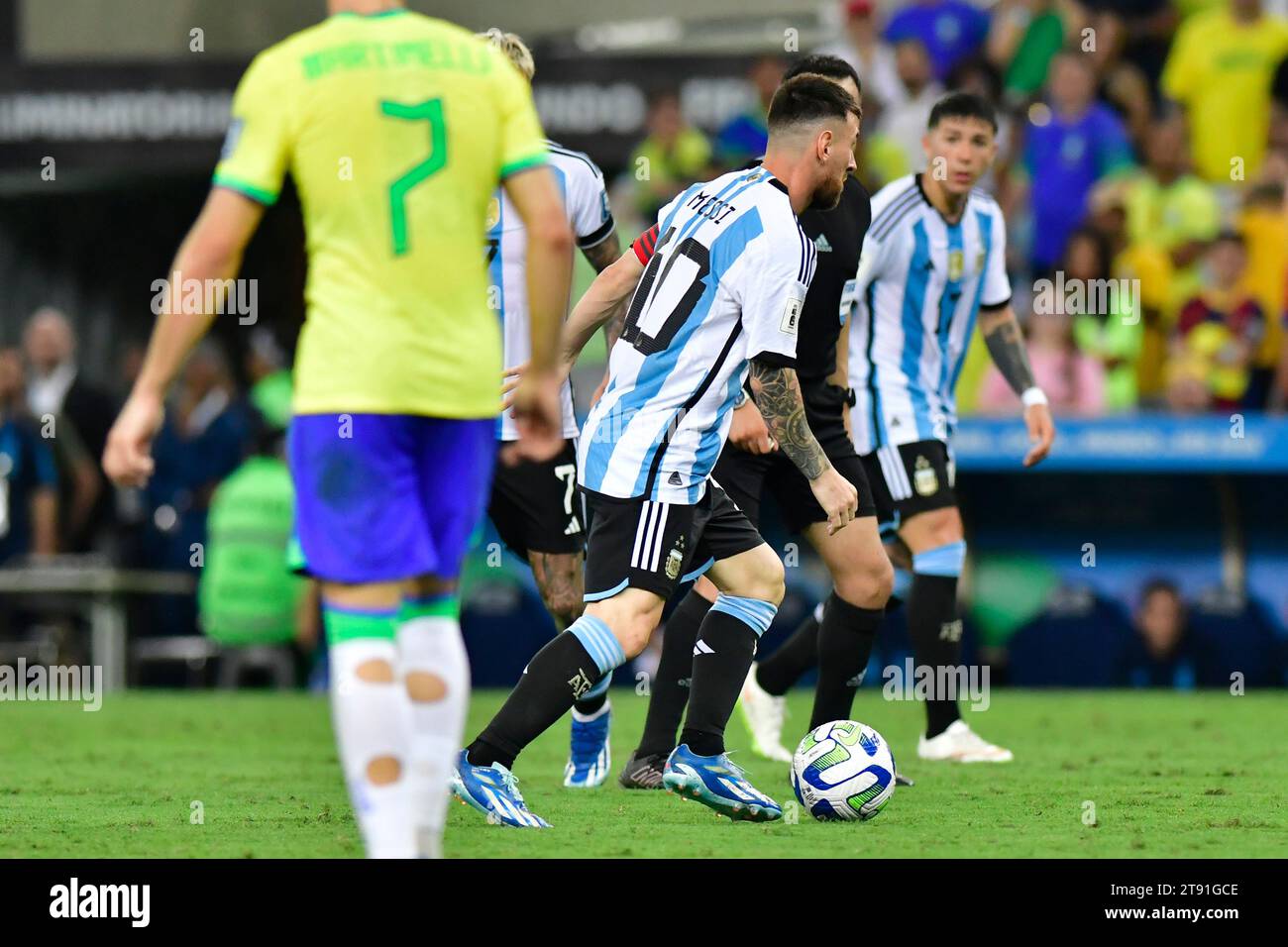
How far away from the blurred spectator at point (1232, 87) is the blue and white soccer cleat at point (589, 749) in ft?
29.9

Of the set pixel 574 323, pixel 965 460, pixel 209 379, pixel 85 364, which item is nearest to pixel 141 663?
pixel 209 379

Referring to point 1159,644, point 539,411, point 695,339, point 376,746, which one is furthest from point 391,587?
point 1159,644

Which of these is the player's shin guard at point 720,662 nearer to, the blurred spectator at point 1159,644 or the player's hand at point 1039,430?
the player's hand at point 1039,430

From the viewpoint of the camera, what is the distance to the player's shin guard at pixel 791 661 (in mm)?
8734

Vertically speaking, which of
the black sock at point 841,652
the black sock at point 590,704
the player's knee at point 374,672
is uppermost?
the player's knee at point 374,672

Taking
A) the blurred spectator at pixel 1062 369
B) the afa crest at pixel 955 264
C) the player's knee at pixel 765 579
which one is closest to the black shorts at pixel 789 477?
the player's knee at pixel 765 579

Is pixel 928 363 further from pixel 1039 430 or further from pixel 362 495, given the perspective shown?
pixel 362 495

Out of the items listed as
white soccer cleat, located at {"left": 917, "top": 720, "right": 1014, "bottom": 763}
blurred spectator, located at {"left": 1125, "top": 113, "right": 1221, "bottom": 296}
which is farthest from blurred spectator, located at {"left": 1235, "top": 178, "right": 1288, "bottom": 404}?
white soccer cleat, located at {"left": 917, "top": 720, "right": 1014, "bottom": 763}

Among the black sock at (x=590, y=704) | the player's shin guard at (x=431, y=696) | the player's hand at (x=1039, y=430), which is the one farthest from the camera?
the player's hand at (x=1039, y=430)

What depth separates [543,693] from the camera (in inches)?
239

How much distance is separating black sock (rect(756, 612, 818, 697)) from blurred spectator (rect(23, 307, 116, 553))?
8297 mm

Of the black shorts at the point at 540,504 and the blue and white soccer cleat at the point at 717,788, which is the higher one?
the black shorts at the point at 540,504

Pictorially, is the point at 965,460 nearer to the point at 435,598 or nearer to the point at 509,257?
the point at 509,257

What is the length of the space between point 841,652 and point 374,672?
3272mm
